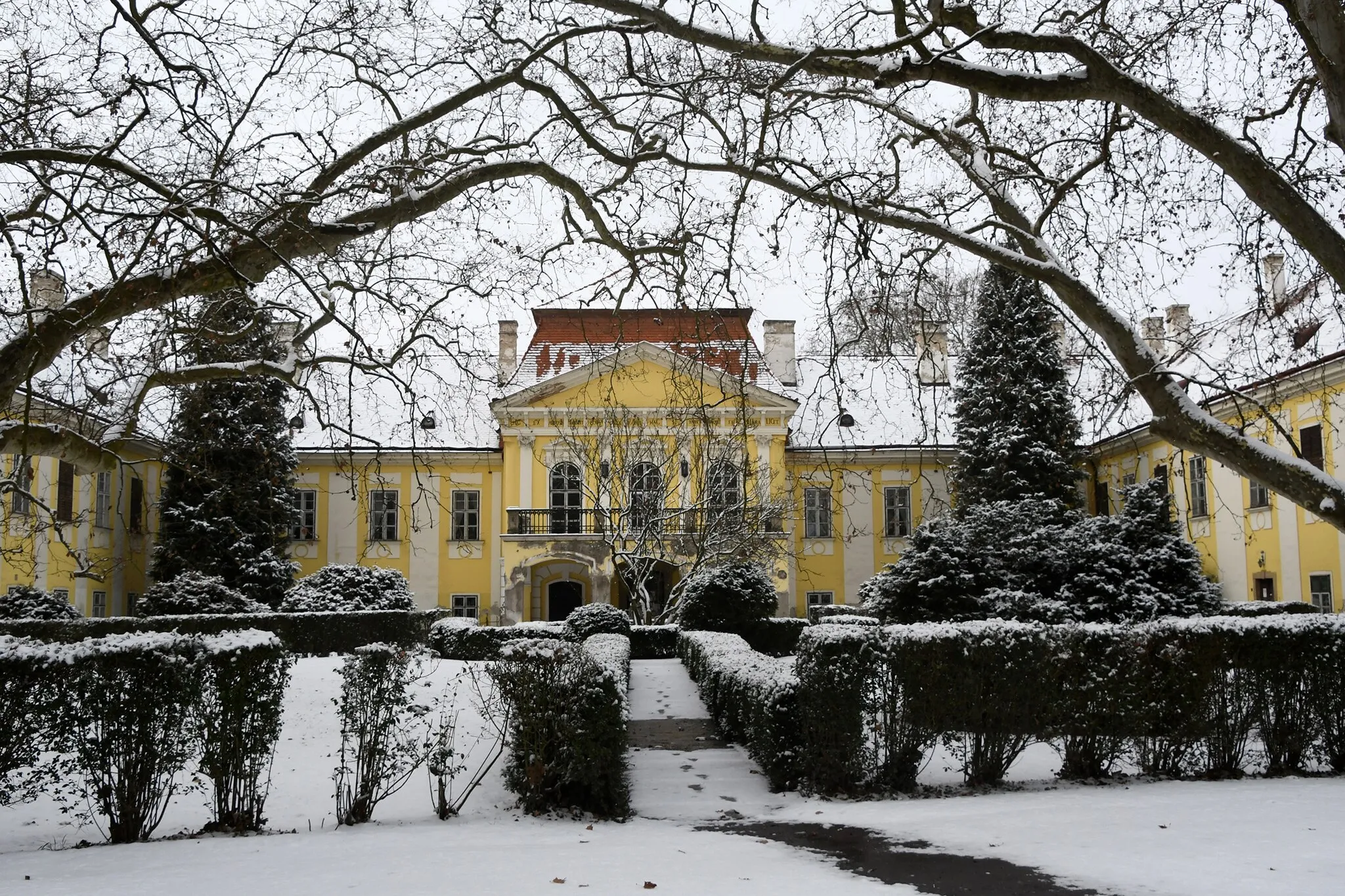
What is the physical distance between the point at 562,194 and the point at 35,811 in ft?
22.7

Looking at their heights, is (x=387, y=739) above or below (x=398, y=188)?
below

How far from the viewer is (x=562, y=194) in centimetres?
1003

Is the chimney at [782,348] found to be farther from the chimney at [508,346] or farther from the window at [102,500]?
the window at [102,500]

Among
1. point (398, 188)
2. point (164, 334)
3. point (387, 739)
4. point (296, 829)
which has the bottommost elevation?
point (296, 829)

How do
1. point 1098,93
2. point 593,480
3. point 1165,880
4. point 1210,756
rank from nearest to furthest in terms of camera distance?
point 1165,880
point 1098,93
point 1210,756
point 593,480

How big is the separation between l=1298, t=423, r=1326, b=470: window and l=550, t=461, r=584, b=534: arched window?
64.1ft

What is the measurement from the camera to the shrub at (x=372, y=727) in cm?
824

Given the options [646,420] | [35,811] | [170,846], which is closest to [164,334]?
[170,846]

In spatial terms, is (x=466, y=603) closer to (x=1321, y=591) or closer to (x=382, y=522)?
(x=382, y=522)

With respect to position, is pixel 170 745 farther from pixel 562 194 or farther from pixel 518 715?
pixel 562 194

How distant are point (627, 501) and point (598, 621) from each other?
6421mm

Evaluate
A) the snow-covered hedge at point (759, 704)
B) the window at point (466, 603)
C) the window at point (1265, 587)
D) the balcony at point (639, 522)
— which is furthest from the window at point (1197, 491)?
the window at point (466, 603)

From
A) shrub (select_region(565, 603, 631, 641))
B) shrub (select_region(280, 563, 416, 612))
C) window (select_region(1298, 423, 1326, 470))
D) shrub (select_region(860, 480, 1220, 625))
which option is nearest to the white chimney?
window (select_region(1298, 423, 1326, 470))

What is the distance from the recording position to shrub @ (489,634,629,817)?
8.38m
